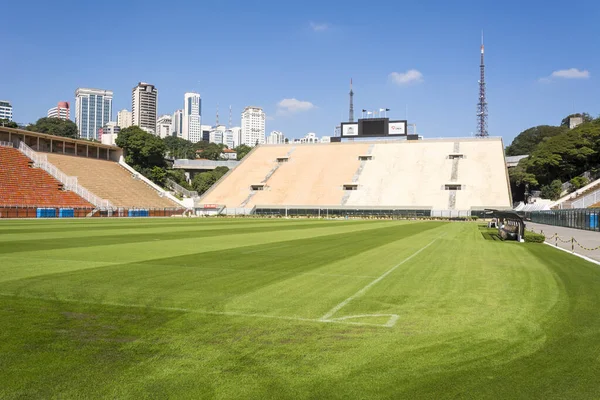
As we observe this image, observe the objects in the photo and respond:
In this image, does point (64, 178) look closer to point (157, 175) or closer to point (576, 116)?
point (157, 175)

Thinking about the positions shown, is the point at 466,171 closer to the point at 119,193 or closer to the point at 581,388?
the point at 119,193

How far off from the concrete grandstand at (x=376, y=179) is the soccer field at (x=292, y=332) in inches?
2860

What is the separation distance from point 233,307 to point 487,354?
456 cm

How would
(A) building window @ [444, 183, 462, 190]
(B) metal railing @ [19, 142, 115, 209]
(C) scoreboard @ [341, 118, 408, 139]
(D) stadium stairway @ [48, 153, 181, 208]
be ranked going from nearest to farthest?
(B) metal railing @ [19, 142, 115, 209] → (D) stadium stairway @ [48, 153, 181, 208] → (A) building window @ [444, 183, 462, 190] → (C) scoreboard @ [341, 118, 408, 139]

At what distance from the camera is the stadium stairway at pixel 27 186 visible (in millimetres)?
58031

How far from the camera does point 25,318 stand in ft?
25.1

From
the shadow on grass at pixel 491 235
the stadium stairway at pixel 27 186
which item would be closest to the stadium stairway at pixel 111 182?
the stadium stairway at pixel 27 186

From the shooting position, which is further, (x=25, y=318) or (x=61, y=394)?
(x=25, y=318)

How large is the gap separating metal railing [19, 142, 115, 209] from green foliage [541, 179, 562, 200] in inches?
2945

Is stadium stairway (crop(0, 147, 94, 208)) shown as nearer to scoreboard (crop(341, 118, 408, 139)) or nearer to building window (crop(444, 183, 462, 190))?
scoreboard (crop(341, 118, 408, 139))

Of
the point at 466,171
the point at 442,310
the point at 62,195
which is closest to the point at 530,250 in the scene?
the point at 442,310

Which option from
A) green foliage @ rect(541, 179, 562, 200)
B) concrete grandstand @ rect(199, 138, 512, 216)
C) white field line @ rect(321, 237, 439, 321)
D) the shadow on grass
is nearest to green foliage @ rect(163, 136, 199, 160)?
concrete grandstand @ rect(199, 138, 512, 216)

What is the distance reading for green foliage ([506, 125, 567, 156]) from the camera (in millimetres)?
122500

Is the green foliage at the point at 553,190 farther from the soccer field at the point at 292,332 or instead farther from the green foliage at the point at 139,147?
the soccer field at the point at 292,332
